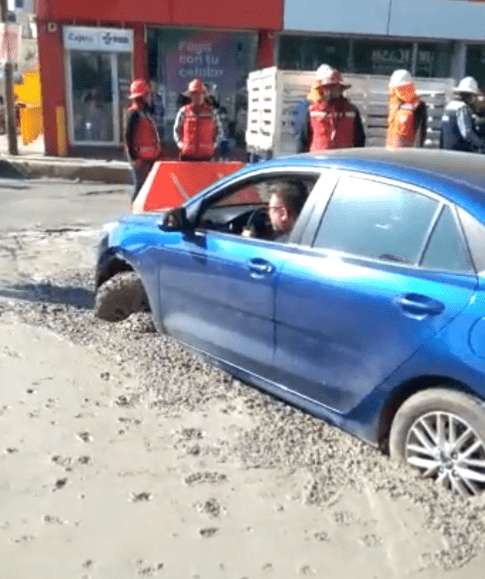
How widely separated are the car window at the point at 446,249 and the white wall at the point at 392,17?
17005mm

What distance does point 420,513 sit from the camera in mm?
3355

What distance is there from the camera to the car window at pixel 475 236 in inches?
129

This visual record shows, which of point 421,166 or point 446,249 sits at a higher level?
point 421,166

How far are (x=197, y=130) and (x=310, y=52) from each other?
34.6 feet

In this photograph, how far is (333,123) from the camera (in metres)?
9.09

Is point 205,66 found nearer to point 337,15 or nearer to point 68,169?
point 337,15

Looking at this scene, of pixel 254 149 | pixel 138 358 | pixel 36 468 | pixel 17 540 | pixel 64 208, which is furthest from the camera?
pixel 254 149

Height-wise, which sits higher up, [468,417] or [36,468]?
[468,417]

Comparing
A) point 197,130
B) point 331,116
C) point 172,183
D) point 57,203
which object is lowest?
point 57,203

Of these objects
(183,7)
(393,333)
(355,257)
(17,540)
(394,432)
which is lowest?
(17,540)

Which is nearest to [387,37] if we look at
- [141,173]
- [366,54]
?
[366,54]

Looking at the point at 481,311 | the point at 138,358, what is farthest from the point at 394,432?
the point at 138,358

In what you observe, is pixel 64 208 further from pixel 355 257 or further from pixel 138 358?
pixel 355 257

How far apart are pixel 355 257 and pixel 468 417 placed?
2.98ft
